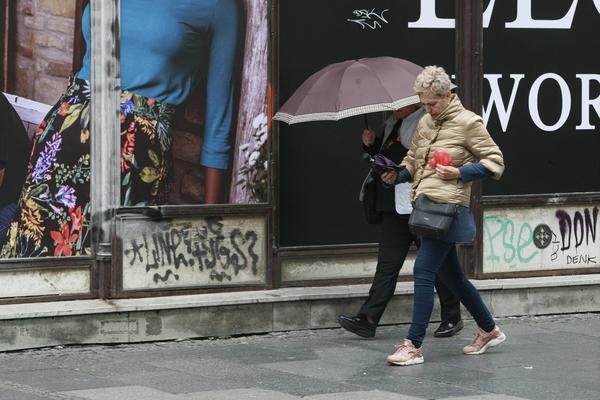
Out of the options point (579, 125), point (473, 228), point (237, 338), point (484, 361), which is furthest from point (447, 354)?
point (579, 125)

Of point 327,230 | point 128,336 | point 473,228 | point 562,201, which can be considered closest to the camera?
point 473,228

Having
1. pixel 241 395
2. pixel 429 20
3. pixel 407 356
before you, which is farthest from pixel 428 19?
pixel 241 395

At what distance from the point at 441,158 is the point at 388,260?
122cm

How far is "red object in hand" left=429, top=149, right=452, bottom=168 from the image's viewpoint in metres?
8.14

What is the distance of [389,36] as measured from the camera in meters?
10.1

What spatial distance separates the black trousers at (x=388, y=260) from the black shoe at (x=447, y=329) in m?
0.46

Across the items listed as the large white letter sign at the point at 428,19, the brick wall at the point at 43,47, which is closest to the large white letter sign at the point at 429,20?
the large white letter sign at the point at 428,19

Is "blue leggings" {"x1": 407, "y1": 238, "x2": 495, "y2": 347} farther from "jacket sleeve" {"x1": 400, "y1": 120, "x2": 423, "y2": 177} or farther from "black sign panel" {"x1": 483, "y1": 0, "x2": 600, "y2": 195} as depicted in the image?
"black sign panel" {"x1": 483, "y1": 0, "x2": 600, "y2": 195}

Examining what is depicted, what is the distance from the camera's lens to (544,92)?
10.6 m

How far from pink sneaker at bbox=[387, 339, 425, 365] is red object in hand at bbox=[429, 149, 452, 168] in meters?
1.09

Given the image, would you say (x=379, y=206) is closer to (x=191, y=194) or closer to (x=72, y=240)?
(x=191, y=194)

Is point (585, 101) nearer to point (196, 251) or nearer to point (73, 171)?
point (196, 251)

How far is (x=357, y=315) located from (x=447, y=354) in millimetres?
797

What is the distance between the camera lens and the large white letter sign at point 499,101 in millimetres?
10469
